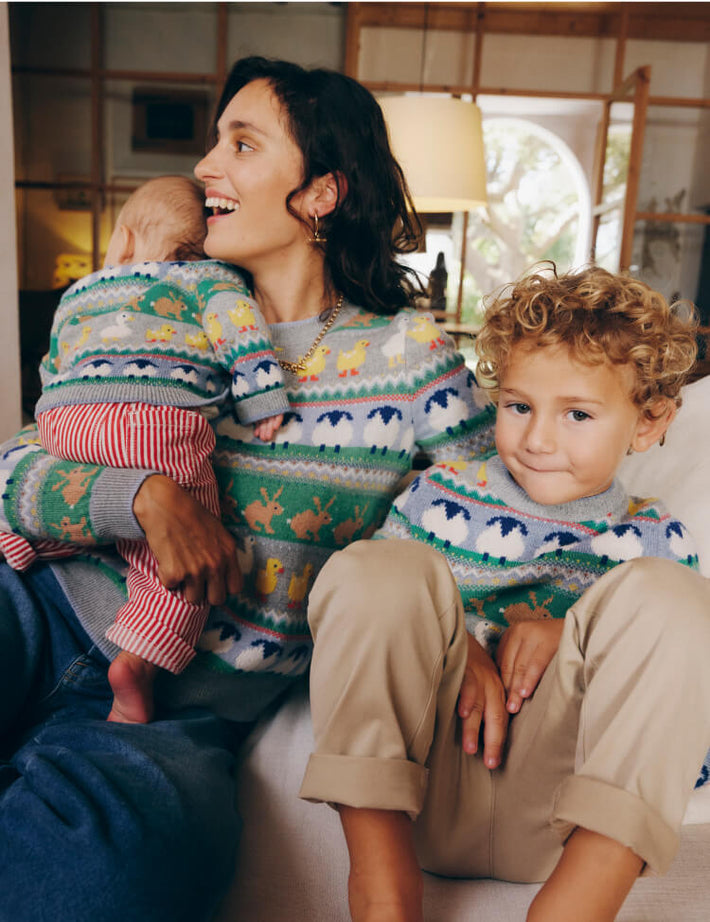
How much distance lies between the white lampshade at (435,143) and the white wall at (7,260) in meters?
1.20

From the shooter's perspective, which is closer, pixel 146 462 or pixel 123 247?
pixel 146 462

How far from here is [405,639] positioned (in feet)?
2.43

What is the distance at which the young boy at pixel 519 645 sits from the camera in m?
0.67

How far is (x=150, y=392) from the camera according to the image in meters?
0.97

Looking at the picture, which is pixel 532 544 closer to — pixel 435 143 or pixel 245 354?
pixel 245 354

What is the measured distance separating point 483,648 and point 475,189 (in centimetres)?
198

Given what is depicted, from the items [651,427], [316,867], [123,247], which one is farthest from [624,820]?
[123,247]

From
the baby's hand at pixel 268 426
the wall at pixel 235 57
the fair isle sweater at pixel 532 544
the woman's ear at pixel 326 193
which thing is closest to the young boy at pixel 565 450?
the fair isle sweater at pixel 532 544

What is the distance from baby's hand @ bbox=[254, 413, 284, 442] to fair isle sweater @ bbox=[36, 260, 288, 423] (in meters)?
0.02

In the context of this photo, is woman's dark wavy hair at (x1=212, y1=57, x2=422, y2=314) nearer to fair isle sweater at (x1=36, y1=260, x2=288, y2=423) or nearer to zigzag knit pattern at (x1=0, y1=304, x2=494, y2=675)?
zigzag knit pattern at (x1=0, y1=304, x2=494, y2=675)

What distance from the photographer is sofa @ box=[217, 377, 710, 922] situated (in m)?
0.76

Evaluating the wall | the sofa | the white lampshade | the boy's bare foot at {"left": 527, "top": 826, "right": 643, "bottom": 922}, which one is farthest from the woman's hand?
the wall

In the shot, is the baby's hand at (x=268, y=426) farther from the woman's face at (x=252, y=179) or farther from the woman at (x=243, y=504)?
the woman's face at (x=252, y=179)

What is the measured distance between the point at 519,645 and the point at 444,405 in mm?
407
